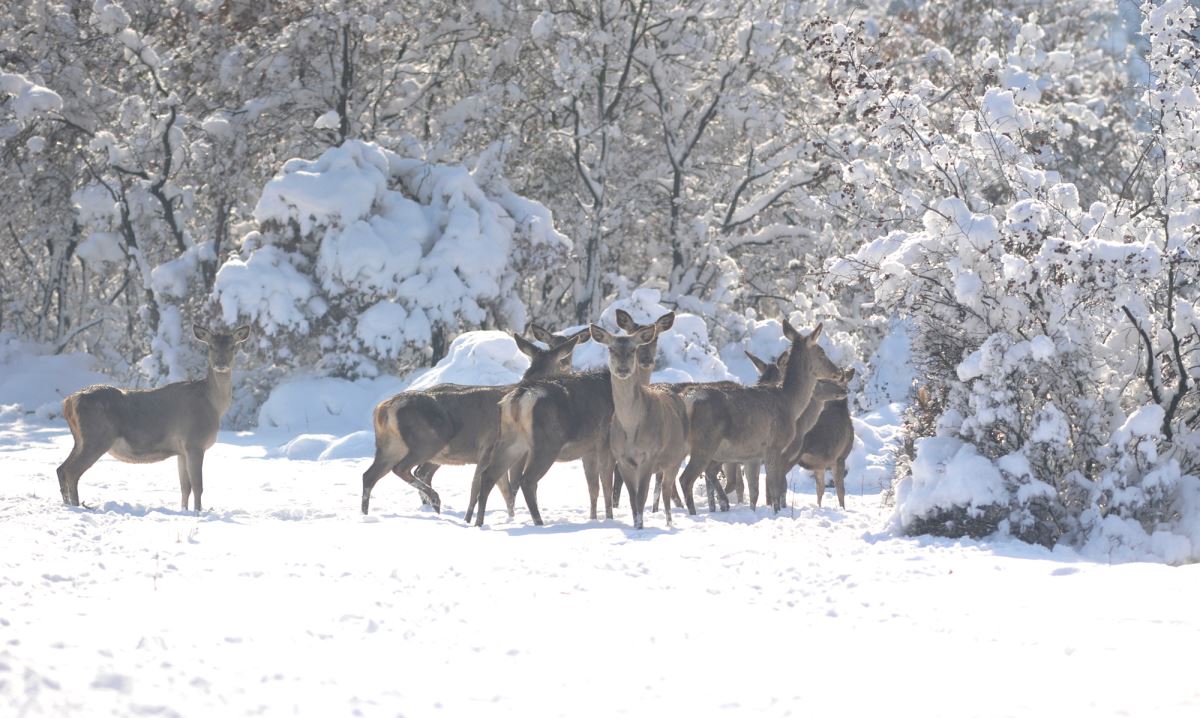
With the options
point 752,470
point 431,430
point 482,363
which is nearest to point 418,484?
point 431,430

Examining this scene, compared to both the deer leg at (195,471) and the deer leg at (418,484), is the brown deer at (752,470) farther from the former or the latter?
the deer leg at (195,471)

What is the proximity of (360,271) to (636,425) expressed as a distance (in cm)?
1211

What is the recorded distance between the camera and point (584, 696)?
6105mm

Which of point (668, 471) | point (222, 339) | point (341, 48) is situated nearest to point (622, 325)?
point (668, 471)

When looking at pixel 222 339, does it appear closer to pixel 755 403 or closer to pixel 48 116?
pixel 755 403

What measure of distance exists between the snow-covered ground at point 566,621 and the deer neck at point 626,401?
108 centimetres

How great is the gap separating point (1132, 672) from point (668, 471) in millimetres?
6681

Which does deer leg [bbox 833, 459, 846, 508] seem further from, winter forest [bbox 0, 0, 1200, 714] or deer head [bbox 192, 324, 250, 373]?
deer head [bbox 192, 324, 250, 373]

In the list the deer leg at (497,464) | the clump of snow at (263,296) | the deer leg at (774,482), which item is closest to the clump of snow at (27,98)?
the clump of snow at (263,296)

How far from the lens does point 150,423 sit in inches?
523

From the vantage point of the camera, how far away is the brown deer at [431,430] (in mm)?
13781

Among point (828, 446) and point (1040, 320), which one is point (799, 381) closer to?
point (828, 446)

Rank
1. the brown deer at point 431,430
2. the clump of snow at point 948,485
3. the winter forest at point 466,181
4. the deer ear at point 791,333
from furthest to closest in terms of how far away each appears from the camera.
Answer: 1. the winter forest at point 466,181
2. the deer ear at point 791,333
3. the brown deer at point 431,430
4. the clump of snow at point 948,485

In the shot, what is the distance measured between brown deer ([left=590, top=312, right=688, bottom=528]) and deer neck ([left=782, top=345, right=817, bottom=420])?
2093mm
